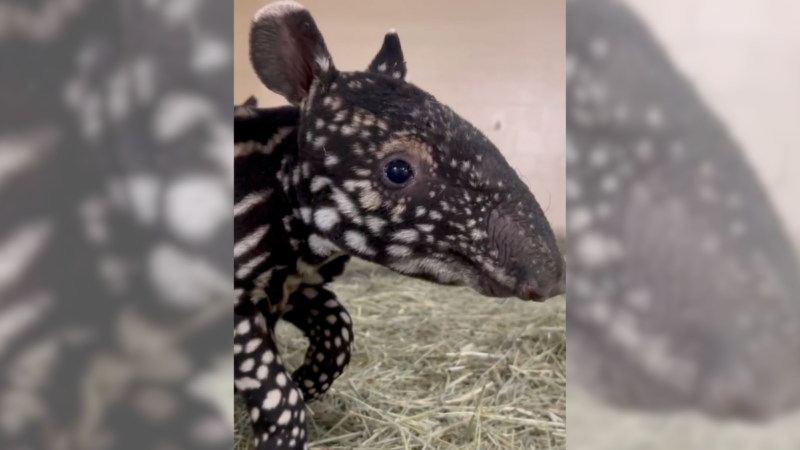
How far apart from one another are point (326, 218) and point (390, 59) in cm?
46

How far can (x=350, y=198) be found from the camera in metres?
1.40

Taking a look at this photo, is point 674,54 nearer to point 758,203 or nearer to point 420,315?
point 758,203

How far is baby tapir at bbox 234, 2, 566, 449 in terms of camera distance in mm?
1332

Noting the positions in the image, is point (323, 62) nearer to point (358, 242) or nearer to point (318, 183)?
point (318, 183)

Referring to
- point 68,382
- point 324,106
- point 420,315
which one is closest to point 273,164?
point 324,106

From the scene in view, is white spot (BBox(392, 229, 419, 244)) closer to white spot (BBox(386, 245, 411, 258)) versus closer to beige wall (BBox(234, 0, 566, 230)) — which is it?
white spot (BBox(386, 245, 411, 258))

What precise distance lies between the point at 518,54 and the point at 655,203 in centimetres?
78

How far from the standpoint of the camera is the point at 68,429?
3.25 ft

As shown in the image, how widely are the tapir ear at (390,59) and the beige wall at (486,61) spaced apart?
17 centimetres

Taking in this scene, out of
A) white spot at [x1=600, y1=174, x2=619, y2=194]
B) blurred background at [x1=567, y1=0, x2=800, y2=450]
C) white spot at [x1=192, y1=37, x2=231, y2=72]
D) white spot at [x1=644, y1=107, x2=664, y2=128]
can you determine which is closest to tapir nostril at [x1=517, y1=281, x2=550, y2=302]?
blurred background at [x1=567, y1=0, x2=800, y2=450]

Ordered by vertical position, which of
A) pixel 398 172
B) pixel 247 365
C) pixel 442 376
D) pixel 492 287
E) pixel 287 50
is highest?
pixel 287 50

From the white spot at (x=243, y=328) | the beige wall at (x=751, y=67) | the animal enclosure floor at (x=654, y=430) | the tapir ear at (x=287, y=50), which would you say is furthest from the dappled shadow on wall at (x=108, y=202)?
the beige wall at (x=751, y=67)

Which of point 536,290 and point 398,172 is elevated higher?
point 398,172

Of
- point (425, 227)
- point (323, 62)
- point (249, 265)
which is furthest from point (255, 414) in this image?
point (323, 62)
